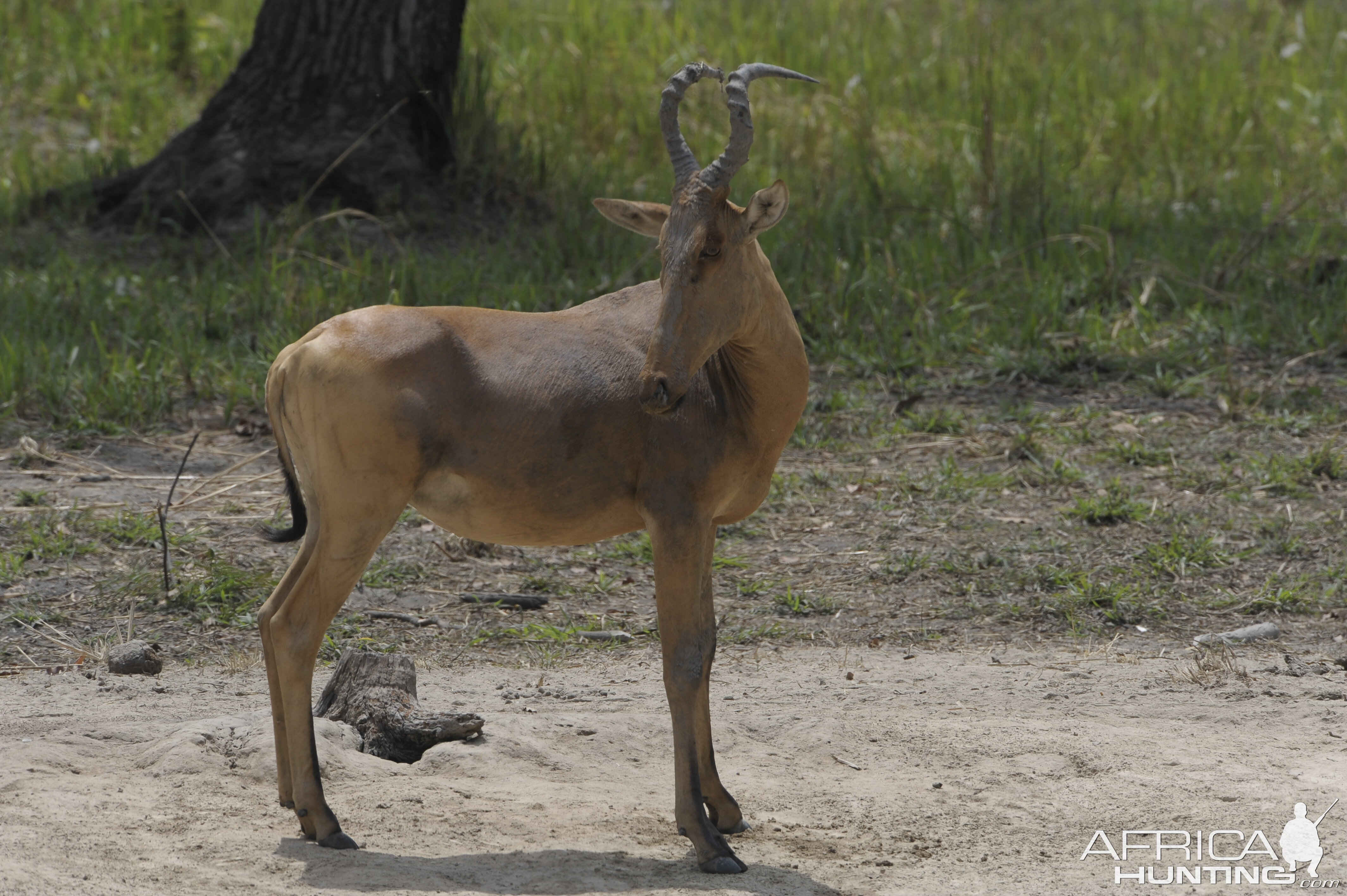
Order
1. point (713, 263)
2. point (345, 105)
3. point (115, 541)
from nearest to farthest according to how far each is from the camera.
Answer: point (713, 263), point (115, 541), point (345, 105)

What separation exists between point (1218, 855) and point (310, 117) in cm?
758

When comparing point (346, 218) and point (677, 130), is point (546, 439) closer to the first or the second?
point (677, 130)

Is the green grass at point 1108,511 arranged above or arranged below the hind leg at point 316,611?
below

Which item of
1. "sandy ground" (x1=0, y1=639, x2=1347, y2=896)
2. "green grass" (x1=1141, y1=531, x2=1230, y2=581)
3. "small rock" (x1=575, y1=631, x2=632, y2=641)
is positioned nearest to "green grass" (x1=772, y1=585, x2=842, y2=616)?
"sandy ground" (x1=0, y1=639, x2=1347, y2=896)

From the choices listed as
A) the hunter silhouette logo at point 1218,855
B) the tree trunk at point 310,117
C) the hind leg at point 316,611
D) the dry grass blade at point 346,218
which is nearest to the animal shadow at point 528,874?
the hind leg at point 316,611

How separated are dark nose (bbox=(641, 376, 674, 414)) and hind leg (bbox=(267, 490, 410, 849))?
809mm

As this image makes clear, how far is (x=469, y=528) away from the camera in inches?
163

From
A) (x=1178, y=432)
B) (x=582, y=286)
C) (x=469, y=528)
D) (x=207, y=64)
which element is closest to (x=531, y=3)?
(x=207, y=64)

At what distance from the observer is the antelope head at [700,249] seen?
364cm

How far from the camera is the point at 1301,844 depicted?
3920 millimetres

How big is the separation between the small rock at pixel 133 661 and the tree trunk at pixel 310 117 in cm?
465

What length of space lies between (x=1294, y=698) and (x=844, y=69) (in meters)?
7.96

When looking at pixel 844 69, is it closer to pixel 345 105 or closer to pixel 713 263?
pixel 345 105

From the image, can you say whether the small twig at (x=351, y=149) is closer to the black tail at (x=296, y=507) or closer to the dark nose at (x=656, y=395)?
the black tail at (x=296, y=507)
